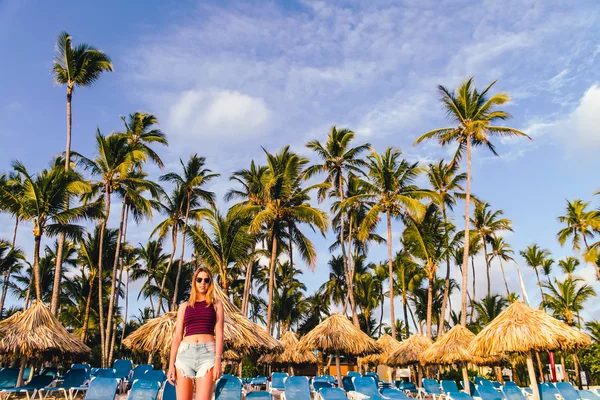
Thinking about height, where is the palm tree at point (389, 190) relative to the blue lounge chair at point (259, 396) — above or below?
above

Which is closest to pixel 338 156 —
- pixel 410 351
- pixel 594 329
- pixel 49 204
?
pixel 410 351

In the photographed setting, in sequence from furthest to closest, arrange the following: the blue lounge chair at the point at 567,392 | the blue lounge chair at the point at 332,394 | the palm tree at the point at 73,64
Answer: the palm tree at the point at 73,64 → the blue lounge chair at the point at 567,392 → the blue lounge chair at the point at 332,394

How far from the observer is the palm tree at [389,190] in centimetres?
2161

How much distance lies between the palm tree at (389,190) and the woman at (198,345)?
18.1m

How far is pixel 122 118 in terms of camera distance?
22.7m

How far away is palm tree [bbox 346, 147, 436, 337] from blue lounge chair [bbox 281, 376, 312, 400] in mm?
12360

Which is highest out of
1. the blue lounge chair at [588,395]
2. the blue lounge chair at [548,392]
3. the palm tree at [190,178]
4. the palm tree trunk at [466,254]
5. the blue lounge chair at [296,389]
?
the palm tree at [190,178]

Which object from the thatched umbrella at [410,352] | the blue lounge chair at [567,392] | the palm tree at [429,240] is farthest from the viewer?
the palm tree at [429,240]

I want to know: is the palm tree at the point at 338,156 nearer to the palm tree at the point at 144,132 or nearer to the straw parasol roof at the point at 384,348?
the straw parasol roof at the point at 384,348

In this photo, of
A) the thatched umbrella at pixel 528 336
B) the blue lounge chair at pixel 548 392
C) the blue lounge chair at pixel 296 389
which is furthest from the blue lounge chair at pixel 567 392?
the blue lounge chair at pixel 296 389

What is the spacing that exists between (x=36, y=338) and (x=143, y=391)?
15.0ft

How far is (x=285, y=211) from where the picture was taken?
20.1m

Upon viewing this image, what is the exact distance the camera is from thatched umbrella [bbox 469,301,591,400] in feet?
31.8

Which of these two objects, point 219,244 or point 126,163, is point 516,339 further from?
point 126,163
